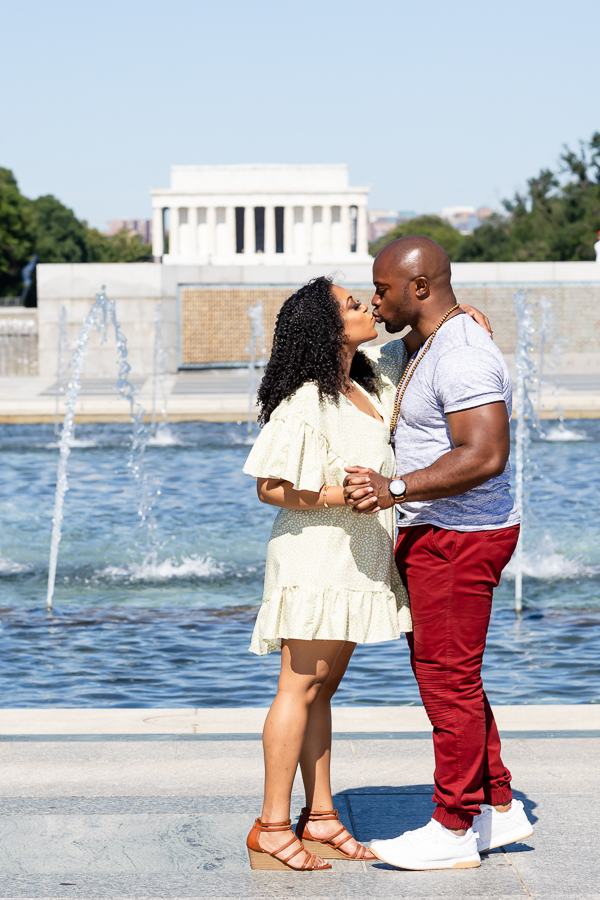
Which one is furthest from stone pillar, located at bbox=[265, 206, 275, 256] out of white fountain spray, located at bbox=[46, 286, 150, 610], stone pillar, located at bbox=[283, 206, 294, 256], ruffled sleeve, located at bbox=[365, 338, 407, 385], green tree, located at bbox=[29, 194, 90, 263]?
ruffled sleeve, located at bbox=[365, 338, 407, 385]

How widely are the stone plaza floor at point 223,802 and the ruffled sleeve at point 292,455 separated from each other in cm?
100

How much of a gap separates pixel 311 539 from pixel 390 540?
9.4 inches

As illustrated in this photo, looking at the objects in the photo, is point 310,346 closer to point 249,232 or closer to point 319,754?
point 319,754

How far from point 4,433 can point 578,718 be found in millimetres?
11730

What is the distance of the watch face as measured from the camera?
9.47 feet

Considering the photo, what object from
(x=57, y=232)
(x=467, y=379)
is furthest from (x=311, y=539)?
(x=57, y=232)

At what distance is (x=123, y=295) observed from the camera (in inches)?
933

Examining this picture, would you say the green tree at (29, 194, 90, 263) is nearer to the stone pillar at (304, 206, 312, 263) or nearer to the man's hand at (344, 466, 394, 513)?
the stone pillar at (304, 206, 312, 263)

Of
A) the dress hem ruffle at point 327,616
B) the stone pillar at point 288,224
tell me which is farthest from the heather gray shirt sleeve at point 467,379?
the stone pillar at point 288,224

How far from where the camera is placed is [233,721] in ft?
14.0

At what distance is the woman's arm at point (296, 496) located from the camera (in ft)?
9.74

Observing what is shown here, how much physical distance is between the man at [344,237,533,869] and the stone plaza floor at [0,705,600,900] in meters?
0.11

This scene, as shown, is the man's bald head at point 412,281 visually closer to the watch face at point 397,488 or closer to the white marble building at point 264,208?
the watch face at point 397,488

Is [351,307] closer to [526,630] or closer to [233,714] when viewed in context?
[233,714]
